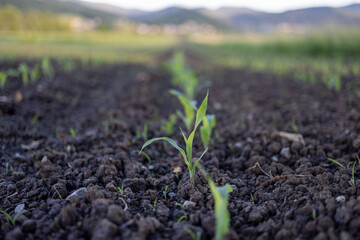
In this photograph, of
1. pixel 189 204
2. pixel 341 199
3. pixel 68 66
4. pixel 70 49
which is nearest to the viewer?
pixel 341 199

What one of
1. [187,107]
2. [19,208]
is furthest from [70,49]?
[19,208]

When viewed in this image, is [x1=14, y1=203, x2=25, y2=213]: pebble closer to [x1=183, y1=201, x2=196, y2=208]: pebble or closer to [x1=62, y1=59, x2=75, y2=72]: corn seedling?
[x1=183, y1=201, x2=196, y2=208]: pebble

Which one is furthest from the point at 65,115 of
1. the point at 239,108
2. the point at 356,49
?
the point at 356,49

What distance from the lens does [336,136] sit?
230 cm

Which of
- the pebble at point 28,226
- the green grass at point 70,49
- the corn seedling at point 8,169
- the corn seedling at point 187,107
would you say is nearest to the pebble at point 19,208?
the pebble at point 28,226

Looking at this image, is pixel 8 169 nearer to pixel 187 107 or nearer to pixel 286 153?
pixel 187 107

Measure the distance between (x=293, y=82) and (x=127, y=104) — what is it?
354 centimetres

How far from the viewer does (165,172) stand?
191 cm

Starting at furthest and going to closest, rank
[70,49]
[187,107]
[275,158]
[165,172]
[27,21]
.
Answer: [27,21]
[70,49]
[187,107]
[275,158]
[165,172]

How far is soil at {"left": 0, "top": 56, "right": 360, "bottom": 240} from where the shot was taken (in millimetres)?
1173

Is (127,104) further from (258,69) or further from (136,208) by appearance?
(258,69)

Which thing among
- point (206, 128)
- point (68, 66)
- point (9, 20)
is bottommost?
point (206, 128)

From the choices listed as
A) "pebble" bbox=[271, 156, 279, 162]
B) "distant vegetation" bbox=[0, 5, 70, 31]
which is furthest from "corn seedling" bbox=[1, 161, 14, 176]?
"distant vegetation" bbox=[0, 5, 70, 31]

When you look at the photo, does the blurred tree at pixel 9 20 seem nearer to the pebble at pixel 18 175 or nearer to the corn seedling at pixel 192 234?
the pebble at pixel 18 175
